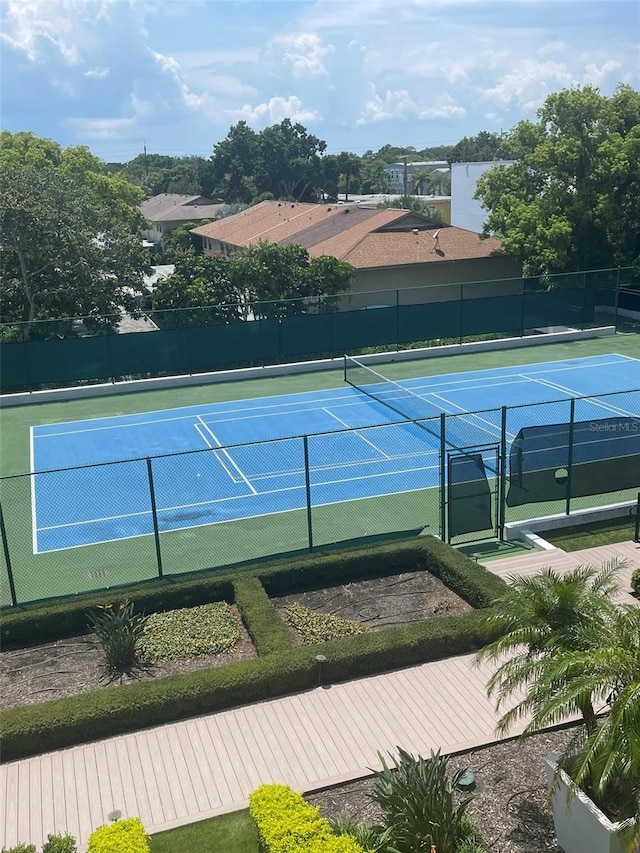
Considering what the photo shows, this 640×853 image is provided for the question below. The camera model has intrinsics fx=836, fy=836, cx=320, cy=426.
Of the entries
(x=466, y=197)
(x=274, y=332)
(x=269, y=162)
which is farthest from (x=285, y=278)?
(x=269, y=162)

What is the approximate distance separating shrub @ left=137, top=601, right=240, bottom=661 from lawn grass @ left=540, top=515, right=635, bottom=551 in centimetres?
654

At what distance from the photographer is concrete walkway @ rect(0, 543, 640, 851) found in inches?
355

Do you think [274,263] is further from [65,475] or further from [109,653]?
[109,653]

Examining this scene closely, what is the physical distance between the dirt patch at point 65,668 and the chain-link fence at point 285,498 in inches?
60.3

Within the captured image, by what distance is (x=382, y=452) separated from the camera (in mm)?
21797

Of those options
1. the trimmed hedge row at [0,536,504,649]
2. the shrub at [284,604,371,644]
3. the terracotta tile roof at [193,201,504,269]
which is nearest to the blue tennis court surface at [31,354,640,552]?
the trimmed hedge row at [0,536,504,649]

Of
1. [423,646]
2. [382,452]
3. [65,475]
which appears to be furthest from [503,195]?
[423,646]

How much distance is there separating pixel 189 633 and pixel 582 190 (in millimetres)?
30841

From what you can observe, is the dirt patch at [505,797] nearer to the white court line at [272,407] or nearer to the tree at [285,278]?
the white court line at [272,407]

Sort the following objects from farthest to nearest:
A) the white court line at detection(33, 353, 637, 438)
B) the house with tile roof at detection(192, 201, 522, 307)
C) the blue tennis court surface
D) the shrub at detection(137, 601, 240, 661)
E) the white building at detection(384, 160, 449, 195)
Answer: the white building at detection(384, 160, 449, 195) → the house with tile roof at detection(192, 201, 522, 307) → the white court line at detection(33, 353, 637, 438) → the blue tennis court surface → the shrub at detection(137, 601, 240, 661)

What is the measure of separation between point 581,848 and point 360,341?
26.1m

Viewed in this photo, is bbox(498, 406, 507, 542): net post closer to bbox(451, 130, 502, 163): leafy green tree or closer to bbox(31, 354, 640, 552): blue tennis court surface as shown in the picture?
bbox(31, 354, 640, 552): blue tennis court surface

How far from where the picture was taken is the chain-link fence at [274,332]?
29.3 metres

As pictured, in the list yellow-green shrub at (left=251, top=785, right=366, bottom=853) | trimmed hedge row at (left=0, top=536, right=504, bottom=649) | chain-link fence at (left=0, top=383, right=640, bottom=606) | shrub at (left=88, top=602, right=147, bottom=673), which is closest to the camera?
yellow-green shrub at (left=251, top=785, right=366, bottom=853)
